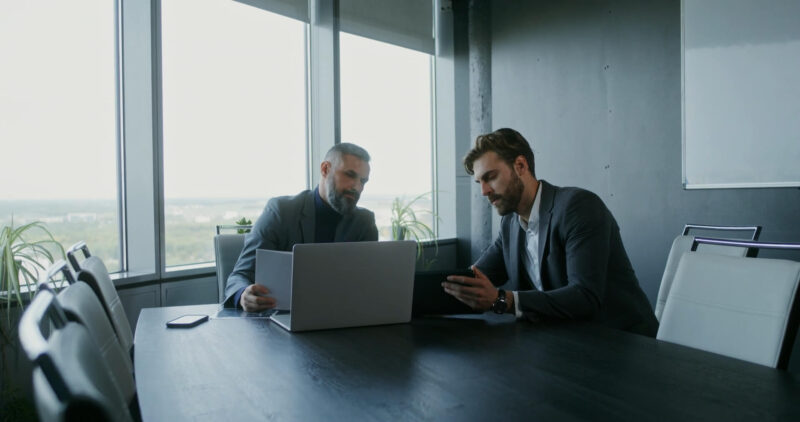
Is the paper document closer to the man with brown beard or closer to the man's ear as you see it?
the man with brown beard

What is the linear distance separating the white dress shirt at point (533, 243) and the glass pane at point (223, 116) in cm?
244

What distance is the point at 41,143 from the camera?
3145 mm

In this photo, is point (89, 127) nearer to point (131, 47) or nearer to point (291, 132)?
point (131, 47)

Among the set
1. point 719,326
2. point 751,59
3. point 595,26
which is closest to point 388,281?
point 719,326

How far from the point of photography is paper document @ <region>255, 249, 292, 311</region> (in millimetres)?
1835

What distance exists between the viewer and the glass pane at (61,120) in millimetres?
3012

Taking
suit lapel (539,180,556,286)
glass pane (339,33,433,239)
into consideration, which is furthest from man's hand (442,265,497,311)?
glass pane (339,33,433,239)

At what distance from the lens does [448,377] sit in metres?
1.25

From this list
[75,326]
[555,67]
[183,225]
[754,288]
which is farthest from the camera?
[555,67]

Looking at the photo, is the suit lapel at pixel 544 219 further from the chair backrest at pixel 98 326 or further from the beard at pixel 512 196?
the chair backrest at pixel 98 326

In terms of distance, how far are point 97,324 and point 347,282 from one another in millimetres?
726

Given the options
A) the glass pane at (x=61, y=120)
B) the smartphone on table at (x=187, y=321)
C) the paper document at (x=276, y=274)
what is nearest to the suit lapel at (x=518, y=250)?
the paper document at (x=276, y=274)

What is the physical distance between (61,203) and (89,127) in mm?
520

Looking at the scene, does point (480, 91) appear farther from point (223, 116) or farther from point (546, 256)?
point (546, 256)
